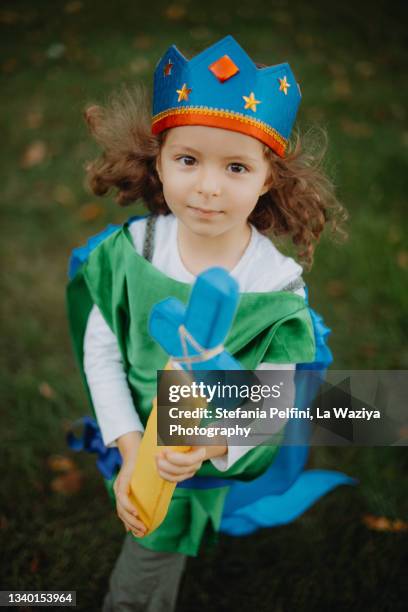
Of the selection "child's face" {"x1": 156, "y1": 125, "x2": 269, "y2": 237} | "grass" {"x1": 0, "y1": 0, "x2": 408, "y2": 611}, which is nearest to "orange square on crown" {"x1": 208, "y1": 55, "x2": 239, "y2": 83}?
"child's face" {"x1": 156, "y1": 125, "x2": 269, "y2": 237}

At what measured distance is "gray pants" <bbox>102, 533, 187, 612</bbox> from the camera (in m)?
1.61

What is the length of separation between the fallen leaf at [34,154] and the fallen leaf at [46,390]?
184 centimetres

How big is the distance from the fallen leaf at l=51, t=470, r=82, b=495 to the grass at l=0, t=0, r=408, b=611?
27mm

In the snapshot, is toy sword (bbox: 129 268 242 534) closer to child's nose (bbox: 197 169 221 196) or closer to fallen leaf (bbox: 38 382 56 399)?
child's nose (bbox: 197 169 221 196)

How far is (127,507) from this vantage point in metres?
1.25

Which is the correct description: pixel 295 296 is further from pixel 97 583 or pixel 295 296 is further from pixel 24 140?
pixel 24 140

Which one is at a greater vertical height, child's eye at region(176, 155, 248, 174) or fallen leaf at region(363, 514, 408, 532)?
child's eye at region(176, 155, 248, 174)

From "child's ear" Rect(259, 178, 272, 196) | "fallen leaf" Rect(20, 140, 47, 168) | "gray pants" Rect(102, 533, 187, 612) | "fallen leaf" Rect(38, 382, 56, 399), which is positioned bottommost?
"gray pants" Rect(102, 533, 187, 612)

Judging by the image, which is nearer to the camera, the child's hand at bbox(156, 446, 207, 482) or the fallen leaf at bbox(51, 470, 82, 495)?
the child's hand at bbox(156, 446, 207, 482)

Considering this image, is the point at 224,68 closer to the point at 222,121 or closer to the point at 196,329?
the point at 222,121

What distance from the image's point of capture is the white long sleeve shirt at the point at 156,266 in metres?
1.46

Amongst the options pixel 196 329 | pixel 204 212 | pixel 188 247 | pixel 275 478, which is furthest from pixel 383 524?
pixel 196 329

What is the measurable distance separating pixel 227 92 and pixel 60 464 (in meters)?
1.63

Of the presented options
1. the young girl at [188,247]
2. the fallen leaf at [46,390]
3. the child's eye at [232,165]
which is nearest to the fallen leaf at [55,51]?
the fallen leaf at [46,390]
